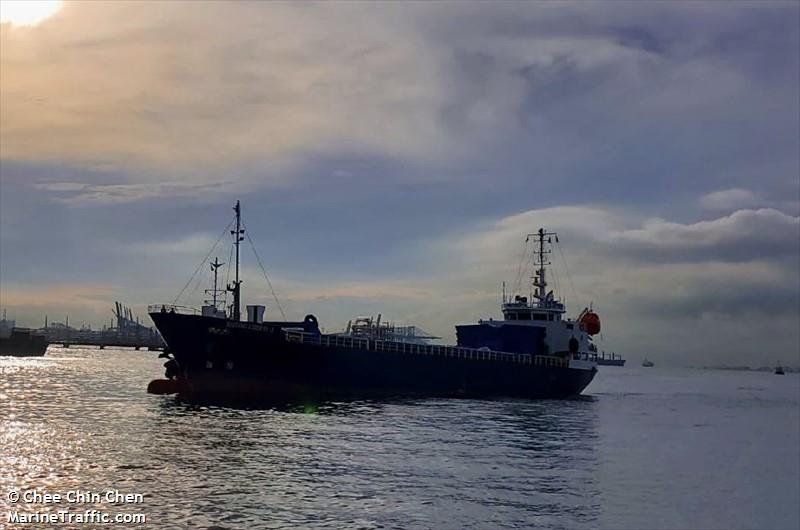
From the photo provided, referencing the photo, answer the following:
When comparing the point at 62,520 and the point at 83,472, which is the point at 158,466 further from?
the point at 62,520

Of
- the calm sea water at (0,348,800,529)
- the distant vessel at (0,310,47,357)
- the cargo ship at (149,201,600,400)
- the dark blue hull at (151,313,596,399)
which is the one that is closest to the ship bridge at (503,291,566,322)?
the cargo ship at (149,201,600,400)

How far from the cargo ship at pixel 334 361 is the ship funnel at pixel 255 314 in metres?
0.07

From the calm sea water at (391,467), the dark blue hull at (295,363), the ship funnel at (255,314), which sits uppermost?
the ship funnel at (255,314)

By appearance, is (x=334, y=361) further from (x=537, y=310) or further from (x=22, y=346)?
(x=22, y=346)

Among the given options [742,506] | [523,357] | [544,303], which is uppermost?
[544,303]

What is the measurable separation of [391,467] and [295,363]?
25.5m

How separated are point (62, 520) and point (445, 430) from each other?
859 inches

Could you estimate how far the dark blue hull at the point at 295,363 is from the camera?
160ft

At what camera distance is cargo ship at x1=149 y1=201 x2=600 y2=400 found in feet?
160

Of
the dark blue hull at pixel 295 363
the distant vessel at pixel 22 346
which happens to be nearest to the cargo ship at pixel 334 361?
the dark blue hull at pixel 295 363

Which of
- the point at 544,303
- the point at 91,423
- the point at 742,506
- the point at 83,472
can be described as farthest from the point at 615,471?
the point at 544,303

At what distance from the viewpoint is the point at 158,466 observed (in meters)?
23.9

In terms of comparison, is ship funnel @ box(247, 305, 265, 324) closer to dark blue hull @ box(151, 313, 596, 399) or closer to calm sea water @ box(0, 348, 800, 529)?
dark blue hull @ box(151, 313, 596, 399)

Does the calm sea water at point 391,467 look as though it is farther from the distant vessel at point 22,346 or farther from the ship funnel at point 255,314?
the distant vessel at point 22,346
